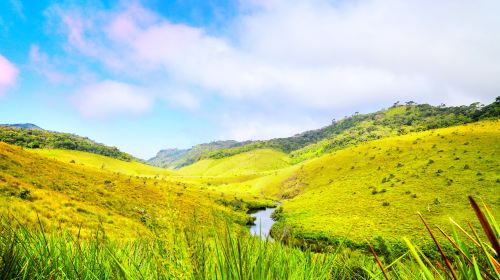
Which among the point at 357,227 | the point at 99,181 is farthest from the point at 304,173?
the point at 99,181

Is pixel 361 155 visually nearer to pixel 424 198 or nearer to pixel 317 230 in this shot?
pixel 424 198

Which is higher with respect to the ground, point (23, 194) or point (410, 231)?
point (23, 194)

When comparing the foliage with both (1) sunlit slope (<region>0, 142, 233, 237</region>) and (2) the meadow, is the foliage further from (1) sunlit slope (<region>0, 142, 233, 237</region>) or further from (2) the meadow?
(1) sunlit slope (<region>0, 142, 233, 237</region>)

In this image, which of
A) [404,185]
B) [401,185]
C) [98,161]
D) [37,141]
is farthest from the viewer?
[37,141]

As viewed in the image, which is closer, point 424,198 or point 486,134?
point 424,198

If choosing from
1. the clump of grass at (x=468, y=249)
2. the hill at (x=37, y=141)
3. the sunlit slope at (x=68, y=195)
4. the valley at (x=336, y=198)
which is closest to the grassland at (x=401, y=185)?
the valley at (x=336, y=198)

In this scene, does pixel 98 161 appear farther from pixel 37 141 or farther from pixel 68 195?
pixel 68 195

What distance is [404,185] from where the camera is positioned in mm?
50438

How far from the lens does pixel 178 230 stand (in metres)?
1.81

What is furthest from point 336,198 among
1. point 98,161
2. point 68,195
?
point 98,161

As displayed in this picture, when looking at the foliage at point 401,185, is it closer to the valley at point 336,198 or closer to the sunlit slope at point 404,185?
the sunlit slope at point 404,185

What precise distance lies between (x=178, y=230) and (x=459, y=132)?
76.7 meters

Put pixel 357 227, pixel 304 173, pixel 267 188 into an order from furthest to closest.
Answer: pixel 267 188, pixel 304 173, pixel 357 227

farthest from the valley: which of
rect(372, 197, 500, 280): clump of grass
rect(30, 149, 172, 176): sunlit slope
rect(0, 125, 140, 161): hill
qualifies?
rect(0, 125, 140, 161): hill
